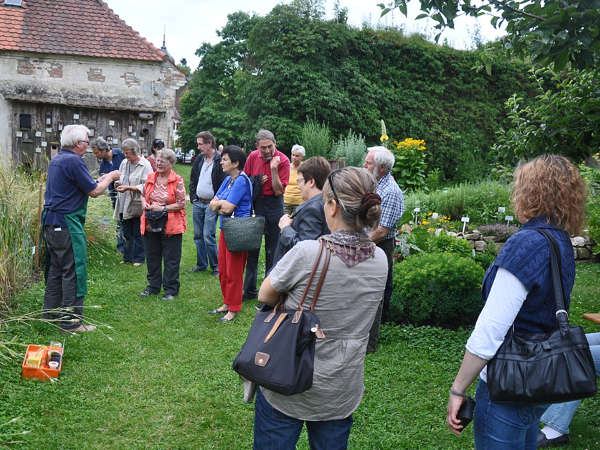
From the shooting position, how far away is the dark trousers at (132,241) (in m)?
8.55

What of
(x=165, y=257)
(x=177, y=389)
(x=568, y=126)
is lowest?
(x=177, y=389)

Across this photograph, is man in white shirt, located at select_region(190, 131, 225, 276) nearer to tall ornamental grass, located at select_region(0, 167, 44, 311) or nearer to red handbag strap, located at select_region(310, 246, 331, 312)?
tall ornamental grass, located at select_region(0, 167, 44, 311)

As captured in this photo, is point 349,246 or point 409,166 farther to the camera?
point 409,166

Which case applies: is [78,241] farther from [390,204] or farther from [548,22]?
[548,22]

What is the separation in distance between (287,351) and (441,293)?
4.16 metres

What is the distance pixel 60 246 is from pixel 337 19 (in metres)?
16.4

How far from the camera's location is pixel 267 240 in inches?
295

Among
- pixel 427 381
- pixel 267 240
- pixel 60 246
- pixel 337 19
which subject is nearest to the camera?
pixel 427 381

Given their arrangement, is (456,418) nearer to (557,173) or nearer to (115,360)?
(557,173)

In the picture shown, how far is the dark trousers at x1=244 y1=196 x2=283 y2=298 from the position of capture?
7043 mm

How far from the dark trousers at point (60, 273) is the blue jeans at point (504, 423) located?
4.21 m

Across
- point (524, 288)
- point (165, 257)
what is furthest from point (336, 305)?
point (165, 257)

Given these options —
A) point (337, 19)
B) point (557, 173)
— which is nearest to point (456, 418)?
point (557, 173)

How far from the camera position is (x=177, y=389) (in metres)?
4.50
